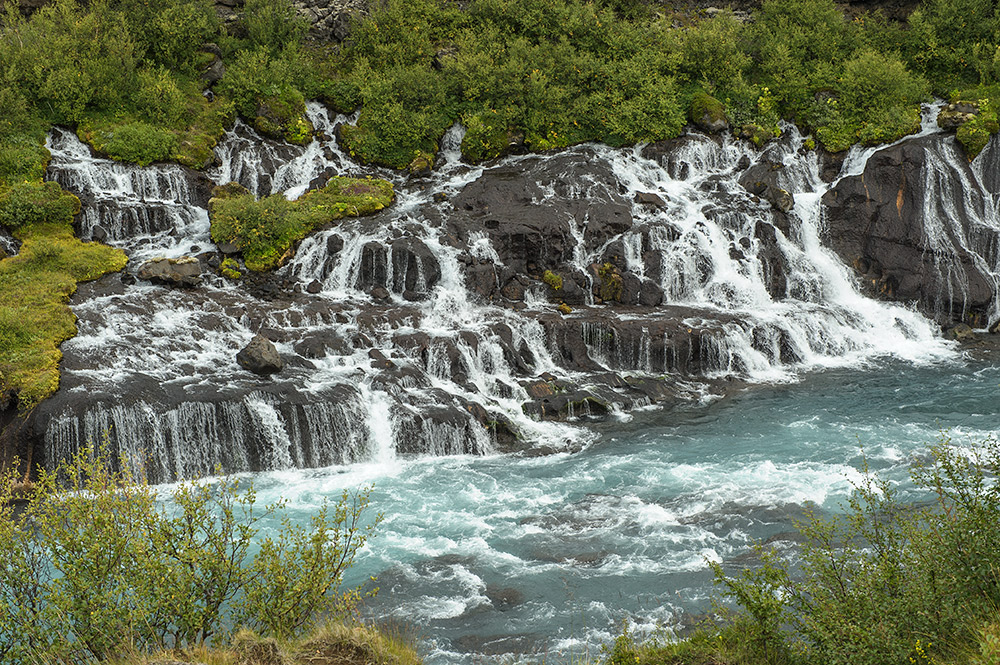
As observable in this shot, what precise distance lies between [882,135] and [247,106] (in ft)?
90.7

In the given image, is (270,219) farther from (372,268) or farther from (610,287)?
(610,287)

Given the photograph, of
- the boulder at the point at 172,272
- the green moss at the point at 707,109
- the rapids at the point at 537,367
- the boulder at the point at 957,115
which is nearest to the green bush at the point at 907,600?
the rapids at the point at 537,367

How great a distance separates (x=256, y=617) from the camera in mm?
8812

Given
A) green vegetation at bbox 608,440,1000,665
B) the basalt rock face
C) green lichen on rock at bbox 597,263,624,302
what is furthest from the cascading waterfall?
the basalt rock face

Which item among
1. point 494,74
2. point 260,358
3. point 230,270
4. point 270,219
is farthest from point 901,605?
point 494,74

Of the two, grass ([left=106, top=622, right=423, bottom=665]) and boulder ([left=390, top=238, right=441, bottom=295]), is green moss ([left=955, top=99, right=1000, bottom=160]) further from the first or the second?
grass ([left=106, top=622, right=423, bottom=665])

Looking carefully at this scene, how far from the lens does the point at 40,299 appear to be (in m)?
22.7

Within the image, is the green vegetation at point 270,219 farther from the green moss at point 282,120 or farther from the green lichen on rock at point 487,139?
the green lichen on rock at point 487,139

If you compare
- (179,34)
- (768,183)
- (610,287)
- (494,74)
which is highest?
(179,34)

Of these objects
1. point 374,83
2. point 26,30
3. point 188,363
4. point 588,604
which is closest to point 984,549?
point 588,604

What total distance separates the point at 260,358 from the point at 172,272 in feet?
22.2

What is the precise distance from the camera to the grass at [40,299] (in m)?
18.9

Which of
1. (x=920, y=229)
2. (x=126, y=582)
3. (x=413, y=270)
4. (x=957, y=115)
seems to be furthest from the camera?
(x=957, y=115)

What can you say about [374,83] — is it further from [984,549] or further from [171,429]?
[984,549]
